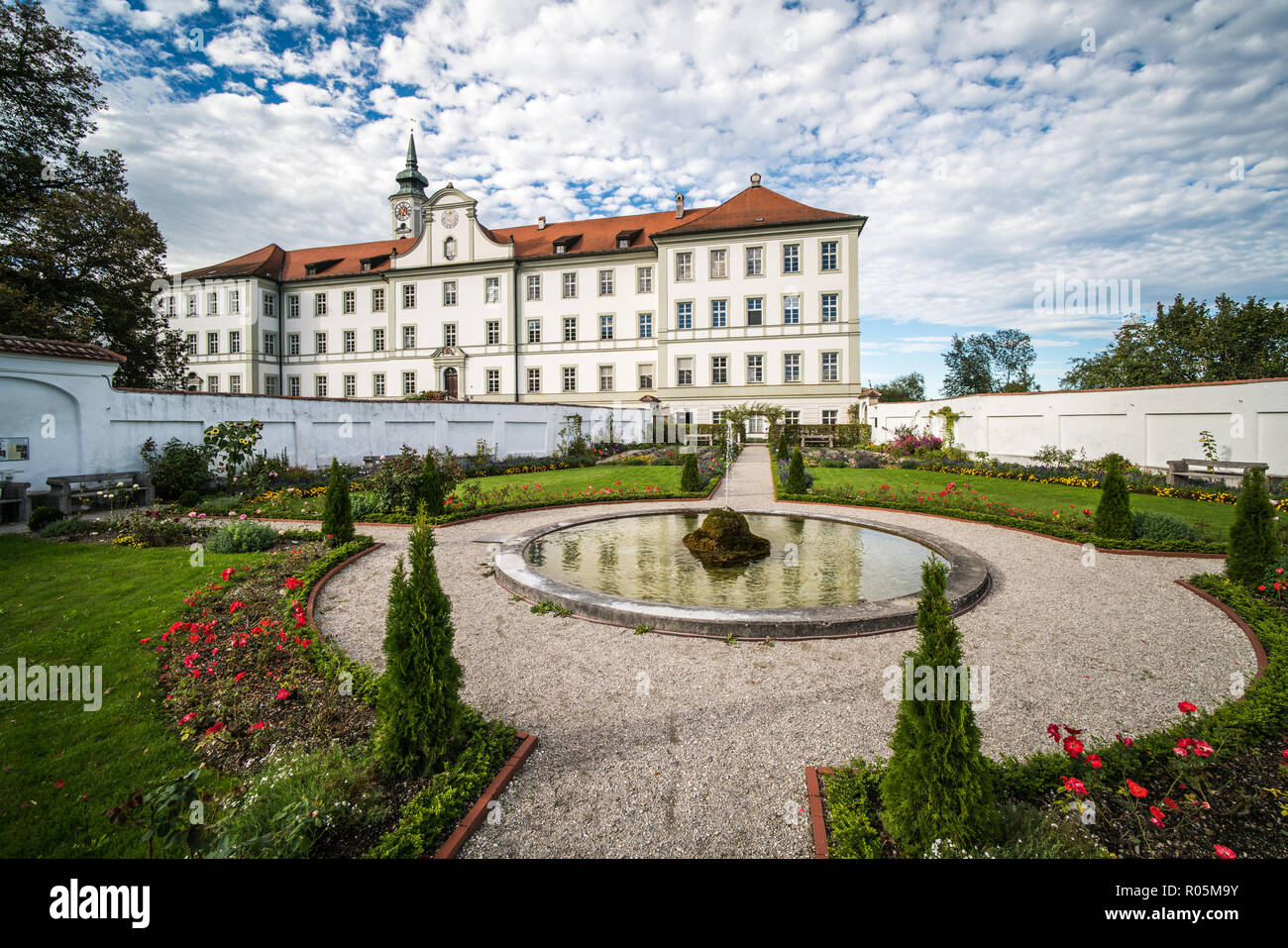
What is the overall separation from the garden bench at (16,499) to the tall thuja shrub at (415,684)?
43.0 ft

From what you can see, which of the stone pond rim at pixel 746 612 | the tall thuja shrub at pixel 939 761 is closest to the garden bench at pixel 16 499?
the stone pond rim at pixel 746 612

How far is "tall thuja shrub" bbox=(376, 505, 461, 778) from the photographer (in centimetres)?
309

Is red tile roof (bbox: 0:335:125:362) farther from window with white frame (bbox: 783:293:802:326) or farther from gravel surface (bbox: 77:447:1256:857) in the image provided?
window with white frame (bbox: 783:293:802:326)

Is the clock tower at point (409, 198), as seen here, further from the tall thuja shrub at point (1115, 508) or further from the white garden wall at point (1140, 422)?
the tall thuja shrub at point (1115, 508)

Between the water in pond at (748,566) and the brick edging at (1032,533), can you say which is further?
the brick edging at (1032,533)

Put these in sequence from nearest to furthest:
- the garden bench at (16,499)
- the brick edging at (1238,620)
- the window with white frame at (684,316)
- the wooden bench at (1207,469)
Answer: the brick edging at (1238,620) < the garden bench at (16,499) < the wooden bench at (1207,469) < the window with white frame at (684,316)

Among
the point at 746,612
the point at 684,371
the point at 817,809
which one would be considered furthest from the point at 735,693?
the point at 684,371

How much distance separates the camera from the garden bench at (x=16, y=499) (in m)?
10.6

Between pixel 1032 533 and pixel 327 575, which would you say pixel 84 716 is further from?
pixel 1032 533

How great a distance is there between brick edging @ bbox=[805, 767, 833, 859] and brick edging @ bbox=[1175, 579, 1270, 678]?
4.27 metres

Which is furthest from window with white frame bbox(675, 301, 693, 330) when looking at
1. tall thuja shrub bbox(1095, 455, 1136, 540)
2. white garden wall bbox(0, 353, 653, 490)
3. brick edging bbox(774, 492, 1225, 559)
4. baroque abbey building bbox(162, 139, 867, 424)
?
tall thuja shrub bbox(1095, 455, 1136, 540)

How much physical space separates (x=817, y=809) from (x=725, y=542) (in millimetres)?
5387

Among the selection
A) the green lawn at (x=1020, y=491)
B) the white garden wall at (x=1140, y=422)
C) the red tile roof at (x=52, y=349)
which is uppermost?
the red tile roof at (x=52, y=349)
